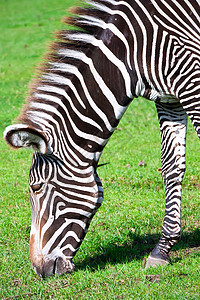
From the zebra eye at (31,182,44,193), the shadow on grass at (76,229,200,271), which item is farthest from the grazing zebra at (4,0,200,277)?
the shadow on grass at (76,229,200,271)

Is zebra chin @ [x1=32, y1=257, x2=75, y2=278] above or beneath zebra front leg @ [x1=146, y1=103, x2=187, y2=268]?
beneath

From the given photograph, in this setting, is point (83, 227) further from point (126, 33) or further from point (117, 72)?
point (126, 33)

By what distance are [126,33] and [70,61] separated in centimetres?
60

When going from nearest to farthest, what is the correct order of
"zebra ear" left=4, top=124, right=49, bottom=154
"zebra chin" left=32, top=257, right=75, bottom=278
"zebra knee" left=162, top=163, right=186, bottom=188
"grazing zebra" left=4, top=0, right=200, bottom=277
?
"zebra ear" left=4, top=124, right=49, bottom=154 → "grazing zebra" left=4, top=0, right=200, bottom=277 → "zebra chin" left=32, top=257, right=75, bottom=278 → "zebra knee" left=162, top=163, right=186, bottom=188

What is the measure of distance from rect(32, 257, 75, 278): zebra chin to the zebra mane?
1.33 metres

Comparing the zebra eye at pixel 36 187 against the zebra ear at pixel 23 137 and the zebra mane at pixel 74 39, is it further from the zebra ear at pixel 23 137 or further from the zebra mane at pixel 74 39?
the zebra mane at pixel 74 39

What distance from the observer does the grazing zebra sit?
4367 mm

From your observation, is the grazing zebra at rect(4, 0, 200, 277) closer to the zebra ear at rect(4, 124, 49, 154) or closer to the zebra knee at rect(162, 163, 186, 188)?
the zebra ear at rect(4, 124, 49, 154)

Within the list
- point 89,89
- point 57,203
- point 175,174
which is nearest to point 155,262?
point 175,174

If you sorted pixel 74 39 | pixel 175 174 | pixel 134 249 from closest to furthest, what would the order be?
pixel 74 39, pixel 175 174, pixel 134 249

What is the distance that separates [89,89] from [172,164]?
157 cm

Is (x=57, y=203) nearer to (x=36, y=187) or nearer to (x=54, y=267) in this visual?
(x=36, y=187)

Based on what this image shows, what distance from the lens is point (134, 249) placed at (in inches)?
221

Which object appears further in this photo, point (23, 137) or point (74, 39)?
point (74, 39)
